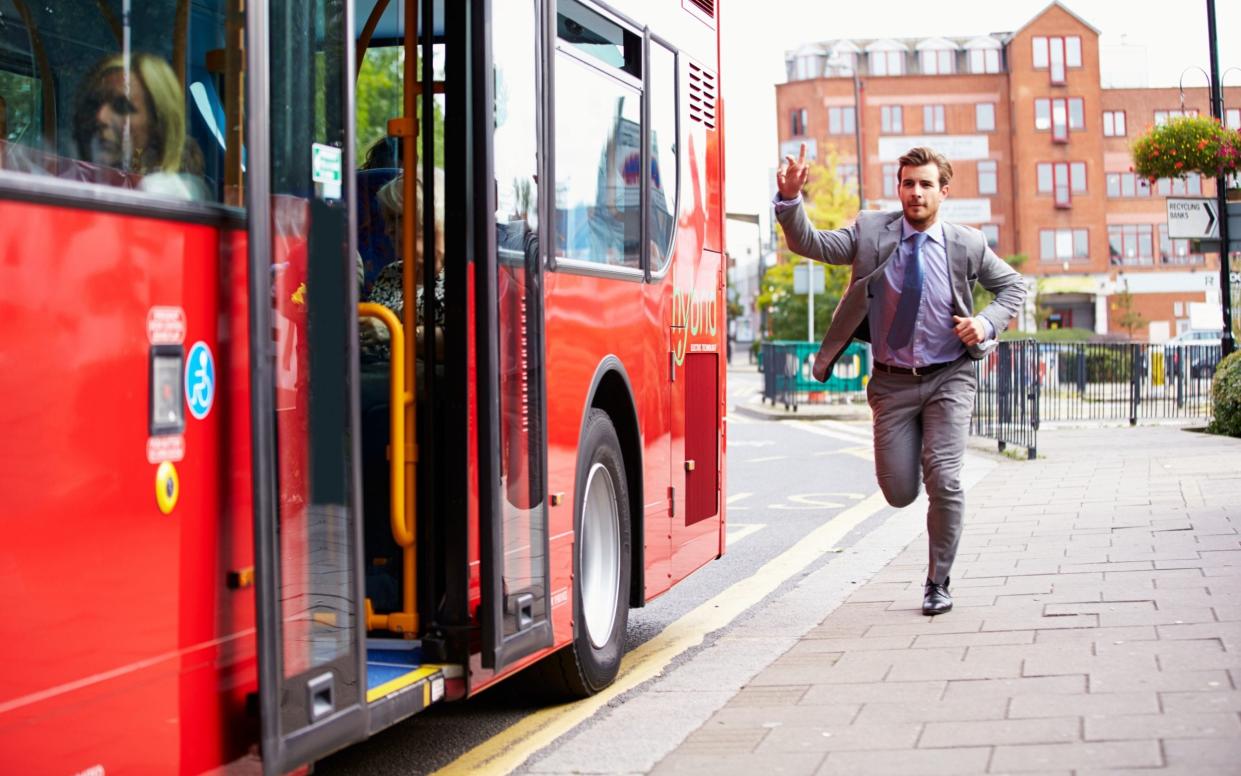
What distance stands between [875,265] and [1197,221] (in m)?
15.1

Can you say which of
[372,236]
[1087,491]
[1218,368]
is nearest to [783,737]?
[372,236]

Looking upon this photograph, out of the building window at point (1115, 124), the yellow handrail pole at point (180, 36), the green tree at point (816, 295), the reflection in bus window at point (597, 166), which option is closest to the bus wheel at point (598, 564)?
the reflection in bus window at point (597, 166)

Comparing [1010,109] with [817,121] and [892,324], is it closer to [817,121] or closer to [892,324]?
[817,121]

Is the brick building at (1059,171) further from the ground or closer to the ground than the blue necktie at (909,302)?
further from the ground

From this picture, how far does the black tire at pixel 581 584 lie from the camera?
576 centimetres

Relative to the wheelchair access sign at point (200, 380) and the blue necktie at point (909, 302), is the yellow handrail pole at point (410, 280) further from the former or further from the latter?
the blue necktie at point (909, 302)

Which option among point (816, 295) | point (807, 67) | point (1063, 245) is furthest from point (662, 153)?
point (807, 67)

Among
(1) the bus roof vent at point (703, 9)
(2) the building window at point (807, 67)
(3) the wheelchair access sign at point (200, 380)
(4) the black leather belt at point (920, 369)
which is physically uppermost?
(2) the building window at point (807, 67)

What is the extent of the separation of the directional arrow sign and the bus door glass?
17.2 m

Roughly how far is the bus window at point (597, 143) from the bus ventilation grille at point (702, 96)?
92 cm

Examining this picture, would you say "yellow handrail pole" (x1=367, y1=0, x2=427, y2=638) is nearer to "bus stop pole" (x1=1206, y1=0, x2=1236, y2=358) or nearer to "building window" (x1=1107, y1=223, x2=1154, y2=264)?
"bus stop pole" (x1=1206, y1=0, x2=1236, y2=358)

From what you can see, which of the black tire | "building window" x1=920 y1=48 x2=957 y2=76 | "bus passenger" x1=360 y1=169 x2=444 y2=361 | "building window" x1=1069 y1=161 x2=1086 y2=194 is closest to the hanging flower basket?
the black tire

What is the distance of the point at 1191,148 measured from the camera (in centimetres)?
1903

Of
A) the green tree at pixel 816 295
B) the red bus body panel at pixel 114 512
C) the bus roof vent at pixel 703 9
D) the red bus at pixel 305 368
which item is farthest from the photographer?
the green tree at pixel 816 295
